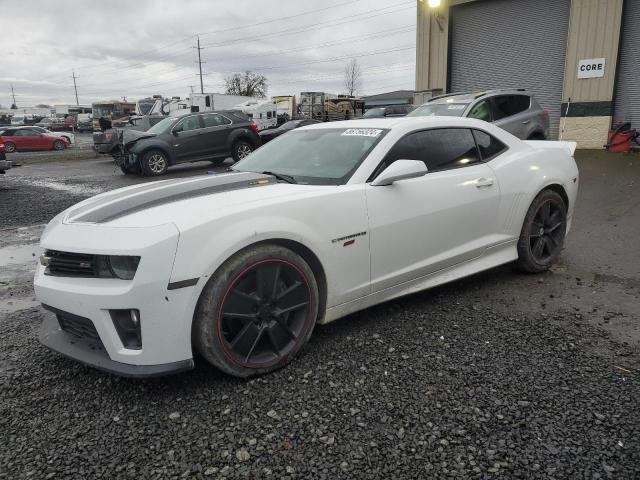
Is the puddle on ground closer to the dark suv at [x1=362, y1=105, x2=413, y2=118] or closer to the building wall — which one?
the dark suv at [x1=362, y1=105, x2=413, y2=118]

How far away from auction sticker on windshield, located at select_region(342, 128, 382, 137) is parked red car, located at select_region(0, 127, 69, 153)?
27.1 m

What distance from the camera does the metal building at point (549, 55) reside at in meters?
13.9

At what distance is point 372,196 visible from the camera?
3291 mm

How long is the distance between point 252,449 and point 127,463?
1.77ft

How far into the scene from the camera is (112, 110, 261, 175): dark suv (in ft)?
44.0

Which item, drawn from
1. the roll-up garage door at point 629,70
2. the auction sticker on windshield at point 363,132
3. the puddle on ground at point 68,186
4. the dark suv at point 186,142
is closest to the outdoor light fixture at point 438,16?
the roll-up garage door at point 629,70

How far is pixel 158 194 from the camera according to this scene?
3158mm

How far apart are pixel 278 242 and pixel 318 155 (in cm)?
105

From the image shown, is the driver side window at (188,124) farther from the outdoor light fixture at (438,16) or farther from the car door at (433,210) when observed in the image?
the car door at (433,210)

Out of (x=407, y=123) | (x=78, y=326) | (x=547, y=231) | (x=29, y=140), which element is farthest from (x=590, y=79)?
(x=29, y=140)

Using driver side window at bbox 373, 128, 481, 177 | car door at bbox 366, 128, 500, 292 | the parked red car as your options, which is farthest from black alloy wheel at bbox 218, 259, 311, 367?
the parked red car

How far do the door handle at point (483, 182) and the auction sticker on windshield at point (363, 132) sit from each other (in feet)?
3.02

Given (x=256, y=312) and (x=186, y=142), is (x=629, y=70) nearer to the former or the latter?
(x=186, y=142)

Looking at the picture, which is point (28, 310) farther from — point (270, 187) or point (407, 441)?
point (407, 441)
